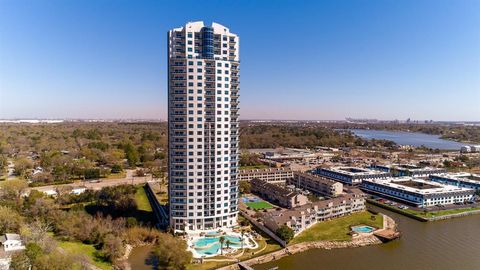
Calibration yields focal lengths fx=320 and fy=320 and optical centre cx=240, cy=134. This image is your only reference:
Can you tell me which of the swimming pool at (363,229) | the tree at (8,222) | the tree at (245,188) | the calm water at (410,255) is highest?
the tree at (8,222)

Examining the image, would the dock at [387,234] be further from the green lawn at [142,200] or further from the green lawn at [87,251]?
the green lawn at [142,200]

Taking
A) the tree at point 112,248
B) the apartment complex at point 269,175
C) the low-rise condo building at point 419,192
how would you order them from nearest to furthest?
the tree at point 112,248 → the low-rise condo building at point 419,192 → the apartment complex at point 269,175

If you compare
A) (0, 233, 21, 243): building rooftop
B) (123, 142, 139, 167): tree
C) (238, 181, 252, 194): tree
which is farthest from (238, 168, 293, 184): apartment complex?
(0, 233, 21, 243): building rooftop

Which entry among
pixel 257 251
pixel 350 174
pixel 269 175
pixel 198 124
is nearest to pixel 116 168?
pixel 269 175

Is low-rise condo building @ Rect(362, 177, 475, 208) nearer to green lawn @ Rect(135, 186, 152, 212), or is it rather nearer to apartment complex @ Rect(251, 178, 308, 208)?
apartment complex @ Rect(251, 178, 308, 208)

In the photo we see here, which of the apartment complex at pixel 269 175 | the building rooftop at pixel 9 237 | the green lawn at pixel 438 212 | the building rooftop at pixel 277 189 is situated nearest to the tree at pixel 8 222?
the building rooftop at pixel 9 237

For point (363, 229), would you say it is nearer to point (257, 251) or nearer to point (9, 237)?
point (257, 251)

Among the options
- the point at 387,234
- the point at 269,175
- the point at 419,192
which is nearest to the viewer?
the point at 387,234
